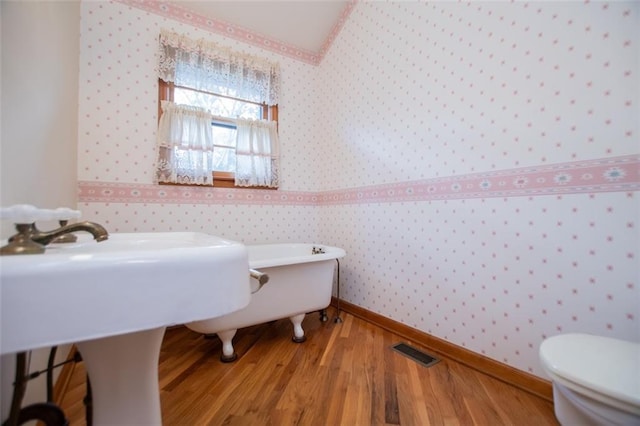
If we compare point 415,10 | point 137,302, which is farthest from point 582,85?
point 137,302

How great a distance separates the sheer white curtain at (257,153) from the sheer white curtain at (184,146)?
0.79 feet

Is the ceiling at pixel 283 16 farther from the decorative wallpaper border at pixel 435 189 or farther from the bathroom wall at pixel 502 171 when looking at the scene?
the decorative wallpaper border at pixel 435 189

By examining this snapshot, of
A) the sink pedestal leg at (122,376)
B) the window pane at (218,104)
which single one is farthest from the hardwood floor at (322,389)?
the window pane at (218,104)

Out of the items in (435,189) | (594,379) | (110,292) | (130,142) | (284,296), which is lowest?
(284,296)

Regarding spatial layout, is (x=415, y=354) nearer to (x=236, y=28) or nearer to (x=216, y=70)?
(x=216, y=70)

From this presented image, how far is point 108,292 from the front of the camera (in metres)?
0.38

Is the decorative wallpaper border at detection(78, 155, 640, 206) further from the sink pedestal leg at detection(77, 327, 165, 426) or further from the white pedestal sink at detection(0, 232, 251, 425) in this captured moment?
the sink pedestal leg at detection(77, 327, 165, 426)

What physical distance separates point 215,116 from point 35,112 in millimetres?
1305

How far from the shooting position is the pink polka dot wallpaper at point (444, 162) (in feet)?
3.35

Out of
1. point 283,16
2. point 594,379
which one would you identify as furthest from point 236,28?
point 594,379

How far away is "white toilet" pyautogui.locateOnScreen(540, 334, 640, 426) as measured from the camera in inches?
24.7

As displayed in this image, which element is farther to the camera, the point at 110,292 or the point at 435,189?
the point at 435,189

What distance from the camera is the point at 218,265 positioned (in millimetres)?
479

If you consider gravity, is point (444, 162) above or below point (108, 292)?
above
